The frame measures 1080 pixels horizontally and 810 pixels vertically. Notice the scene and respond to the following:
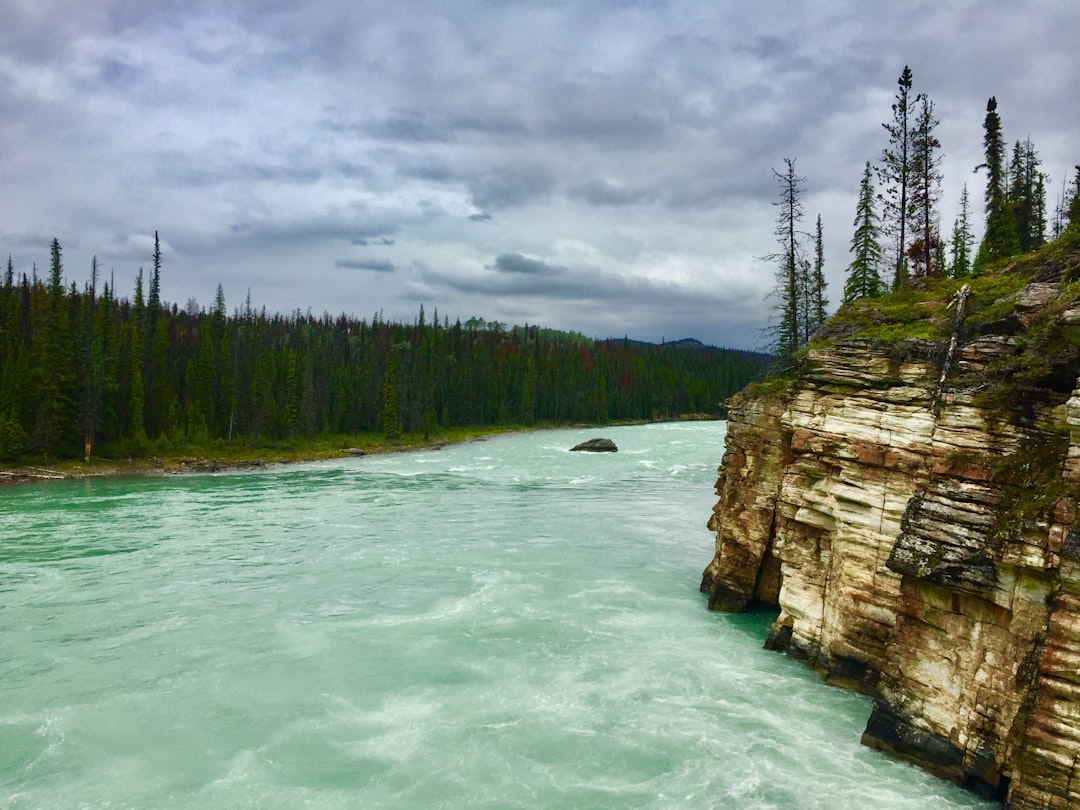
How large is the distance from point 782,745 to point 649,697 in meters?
3.29

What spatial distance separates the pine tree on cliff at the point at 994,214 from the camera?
3950 centimetres

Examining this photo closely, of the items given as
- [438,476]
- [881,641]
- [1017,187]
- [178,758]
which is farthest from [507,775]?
[1017,187]

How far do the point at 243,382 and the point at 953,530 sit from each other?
9305 centimetres

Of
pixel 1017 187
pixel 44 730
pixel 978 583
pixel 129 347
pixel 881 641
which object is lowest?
pixel 44 730

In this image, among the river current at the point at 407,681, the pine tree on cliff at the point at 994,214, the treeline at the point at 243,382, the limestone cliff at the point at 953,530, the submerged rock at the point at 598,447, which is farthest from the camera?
the submerged rock at the point at 598,447

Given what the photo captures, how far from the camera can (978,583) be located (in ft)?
39.3

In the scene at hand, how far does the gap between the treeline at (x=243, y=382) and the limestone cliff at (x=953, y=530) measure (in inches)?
2749

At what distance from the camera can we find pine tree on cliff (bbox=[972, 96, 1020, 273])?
39500 millimetres

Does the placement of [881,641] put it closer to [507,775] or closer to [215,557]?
[507,775]

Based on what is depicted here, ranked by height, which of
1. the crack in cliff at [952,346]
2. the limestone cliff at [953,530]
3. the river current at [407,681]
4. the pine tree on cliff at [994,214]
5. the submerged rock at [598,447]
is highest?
the pine tree on cliff at [994,214]

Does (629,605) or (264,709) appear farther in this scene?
(629,605)

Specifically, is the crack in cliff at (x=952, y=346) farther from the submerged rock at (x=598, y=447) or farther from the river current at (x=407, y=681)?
the submerged rock at (x=598, y=447)

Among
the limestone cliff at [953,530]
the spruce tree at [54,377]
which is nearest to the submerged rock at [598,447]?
the spruce tree at [54,377]

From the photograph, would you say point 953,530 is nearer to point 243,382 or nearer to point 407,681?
point 407,681
